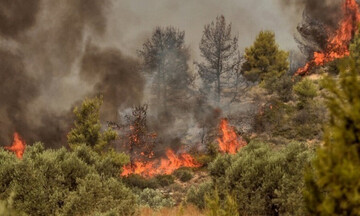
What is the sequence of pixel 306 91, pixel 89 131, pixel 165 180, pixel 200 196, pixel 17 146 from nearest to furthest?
pixel 200 196, pixel 89 131, pixel 165 180, pixel 306 91, pixel 17 146

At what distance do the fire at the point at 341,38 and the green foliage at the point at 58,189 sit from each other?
133ft

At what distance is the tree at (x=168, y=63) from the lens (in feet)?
149

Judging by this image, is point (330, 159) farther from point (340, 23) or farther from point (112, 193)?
point (340, 23)

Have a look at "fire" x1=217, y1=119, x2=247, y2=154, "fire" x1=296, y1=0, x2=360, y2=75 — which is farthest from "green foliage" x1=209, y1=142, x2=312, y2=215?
"fire" x1=296, y1=0, x2=360, y2=75

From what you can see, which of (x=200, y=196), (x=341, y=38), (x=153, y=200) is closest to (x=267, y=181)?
(x=200, y=196)

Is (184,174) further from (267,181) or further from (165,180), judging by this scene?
(267,181)

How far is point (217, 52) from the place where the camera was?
45688mm

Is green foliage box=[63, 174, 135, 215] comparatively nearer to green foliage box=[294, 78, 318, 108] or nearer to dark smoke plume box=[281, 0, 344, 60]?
green foliage box=[294, 78, 318, 108]

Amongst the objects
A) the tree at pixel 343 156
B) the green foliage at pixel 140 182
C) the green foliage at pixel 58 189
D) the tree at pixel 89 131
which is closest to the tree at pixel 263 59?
the green foliage at pixel 140 182

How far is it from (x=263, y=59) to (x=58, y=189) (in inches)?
1532

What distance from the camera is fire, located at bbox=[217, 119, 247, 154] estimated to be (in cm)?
3188

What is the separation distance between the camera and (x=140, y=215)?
10930 mm

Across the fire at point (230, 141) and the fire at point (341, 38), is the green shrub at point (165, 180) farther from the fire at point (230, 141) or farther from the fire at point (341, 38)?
the fire at point (341, 38)

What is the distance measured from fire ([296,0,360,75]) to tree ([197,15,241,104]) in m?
9.54
